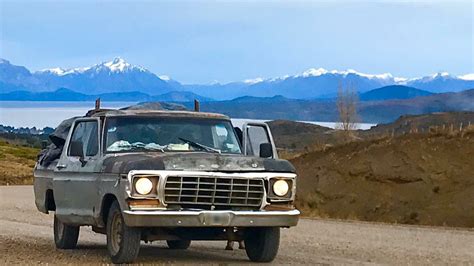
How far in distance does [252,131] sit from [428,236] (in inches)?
420

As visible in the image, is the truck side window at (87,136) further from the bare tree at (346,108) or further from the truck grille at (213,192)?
the bare tree at (346,108)

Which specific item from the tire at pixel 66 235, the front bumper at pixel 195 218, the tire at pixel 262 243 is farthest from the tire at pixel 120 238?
the tire at pixel 66 235

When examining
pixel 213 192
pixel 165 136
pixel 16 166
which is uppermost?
pixel 165 136

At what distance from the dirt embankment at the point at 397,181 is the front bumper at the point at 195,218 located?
24.9 meters

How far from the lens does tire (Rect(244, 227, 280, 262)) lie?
13422mm

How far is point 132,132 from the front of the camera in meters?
13.9

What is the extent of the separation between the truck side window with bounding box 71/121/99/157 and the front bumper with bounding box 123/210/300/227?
2.12m

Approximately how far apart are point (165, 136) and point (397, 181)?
30.7 m

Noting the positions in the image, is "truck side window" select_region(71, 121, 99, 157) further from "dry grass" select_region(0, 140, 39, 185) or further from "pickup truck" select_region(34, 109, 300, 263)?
"dry grass" select_region(0, 140, 39, 185)

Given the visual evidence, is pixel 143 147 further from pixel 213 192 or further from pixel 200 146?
pixel 213 192

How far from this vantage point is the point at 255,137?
1516cm

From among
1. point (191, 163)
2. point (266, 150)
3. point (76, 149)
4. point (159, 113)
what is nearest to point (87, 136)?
point (76, 149)

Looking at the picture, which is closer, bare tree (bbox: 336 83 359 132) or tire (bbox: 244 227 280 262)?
tire (bbox: 244 227 280 262)

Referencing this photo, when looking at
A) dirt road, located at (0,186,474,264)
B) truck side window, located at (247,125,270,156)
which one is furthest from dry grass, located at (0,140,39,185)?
truck side window, located at (247,125,270,156)
